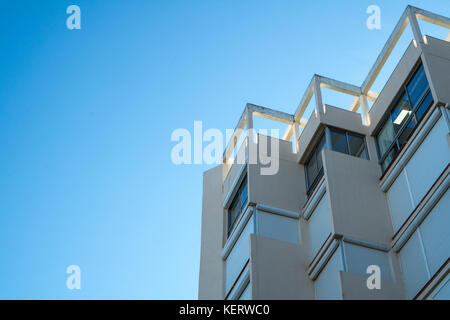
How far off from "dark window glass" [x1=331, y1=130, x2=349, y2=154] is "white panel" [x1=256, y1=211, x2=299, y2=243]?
3149 mm

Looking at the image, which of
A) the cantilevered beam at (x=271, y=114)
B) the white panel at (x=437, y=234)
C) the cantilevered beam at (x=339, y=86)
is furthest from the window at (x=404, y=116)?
the cantilevered beam at (x=271, y=114)

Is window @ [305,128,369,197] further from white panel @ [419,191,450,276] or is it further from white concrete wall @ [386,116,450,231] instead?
white panel @ [419,191,450,276]

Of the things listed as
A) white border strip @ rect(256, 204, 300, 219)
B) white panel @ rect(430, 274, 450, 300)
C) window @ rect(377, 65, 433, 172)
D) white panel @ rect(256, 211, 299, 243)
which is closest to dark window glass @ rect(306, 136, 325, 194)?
white border strip @ rect(256, 204, 300, 219)

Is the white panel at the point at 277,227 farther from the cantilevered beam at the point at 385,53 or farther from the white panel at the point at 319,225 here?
the cantilevered beam at the point at 385,53

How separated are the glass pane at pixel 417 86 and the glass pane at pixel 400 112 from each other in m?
0.36

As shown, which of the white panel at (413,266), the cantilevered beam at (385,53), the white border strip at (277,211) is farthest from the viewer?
the white border strip at (277,211)

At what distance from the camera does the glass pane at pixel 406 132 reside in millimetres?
22261

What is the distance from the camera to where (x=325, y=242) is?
22.1 meters

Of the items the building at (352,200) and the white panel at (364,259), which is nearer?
the building at (352,200)

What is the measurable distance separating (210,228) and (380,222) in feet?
31.8

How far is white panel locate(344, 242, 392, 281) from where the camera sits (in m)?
20.9

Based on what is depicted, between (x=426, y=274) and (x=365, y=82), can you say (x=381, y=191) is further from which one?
(x=365, y=82)
